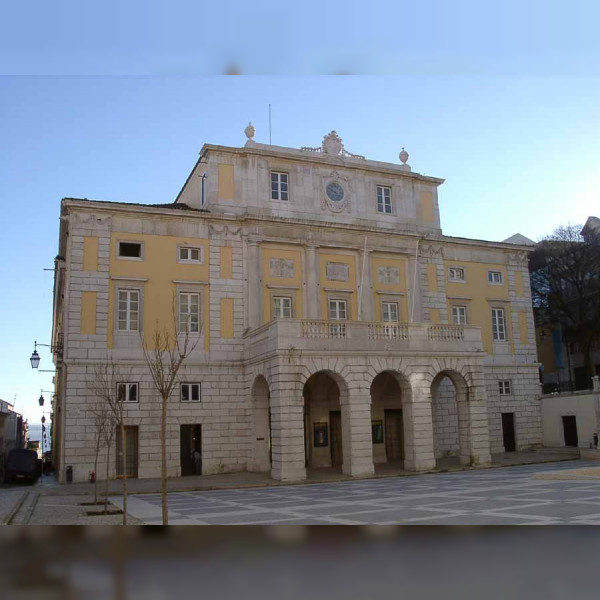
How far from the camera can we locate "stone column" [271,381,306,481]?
2517cm

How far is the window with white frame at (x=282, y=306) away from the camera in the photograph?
31.3 m

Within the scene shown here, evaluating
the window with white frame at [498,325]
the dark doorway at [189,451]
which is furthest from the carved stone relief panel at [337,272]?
the window with white frame at [498,325]

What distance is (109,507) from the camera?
19.0 m

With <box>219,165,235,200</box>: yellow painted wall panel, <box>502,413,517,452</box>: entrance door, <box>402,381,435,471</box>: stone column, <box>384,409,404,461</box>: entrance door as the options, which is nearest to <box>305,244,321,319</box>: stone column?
<box>219,165,235,200</box>: yellow painted wall panel

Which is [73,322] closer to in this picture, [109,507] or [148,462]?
[148,462]

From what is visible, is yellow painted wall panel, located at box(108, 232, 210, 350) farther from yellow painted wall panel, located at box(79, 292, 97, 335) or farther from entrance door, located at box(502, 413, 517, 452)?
entrance door, located at box(502, 413, 517, 452)

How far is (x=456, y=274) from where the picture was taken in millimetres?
37031

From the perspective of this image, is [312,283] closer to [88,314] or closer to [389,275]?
[389,275]

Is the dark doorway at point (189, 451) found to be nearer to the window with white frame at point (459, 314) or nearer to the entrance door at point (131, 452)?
the entrance door at point (131, 452)

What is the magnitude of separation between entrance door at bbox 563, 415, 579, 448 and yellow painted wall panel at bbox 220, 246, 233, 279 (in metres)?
21.2

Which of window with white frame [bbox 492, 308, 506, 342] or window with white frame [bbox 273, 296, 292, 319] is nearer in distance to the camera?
window with white frame [bbox 273, 296, 292, 319]

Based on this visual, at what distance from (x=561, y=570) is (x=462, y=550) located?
2.24ft

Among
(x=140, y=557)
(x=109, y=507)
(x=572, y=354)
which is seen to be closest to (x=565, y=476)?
(x=109, y=507)

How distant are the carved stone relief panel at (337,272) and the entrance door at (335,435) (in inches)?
271
